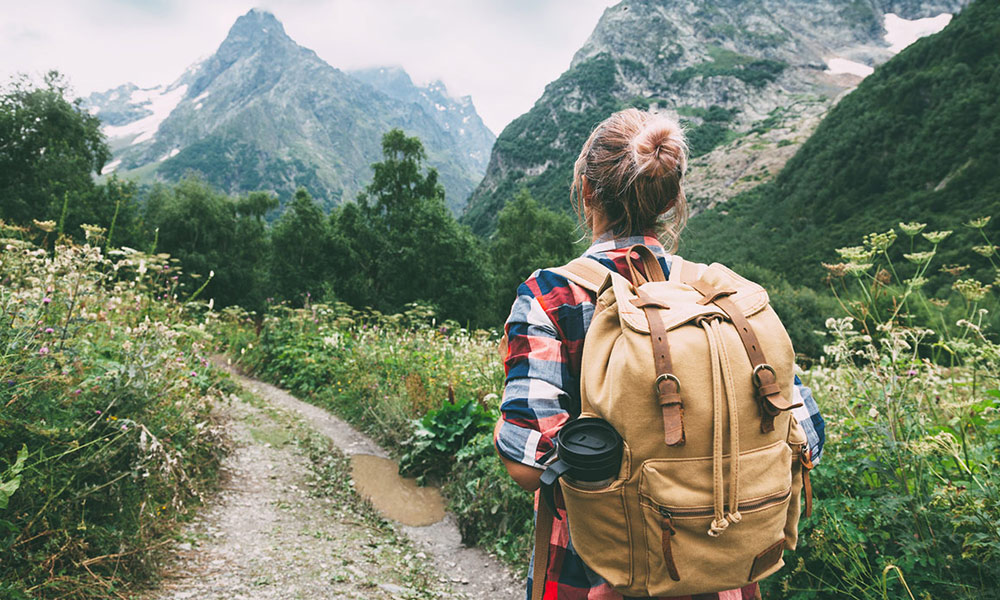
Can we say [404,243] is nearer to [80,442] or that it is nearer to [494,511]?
[494,511]

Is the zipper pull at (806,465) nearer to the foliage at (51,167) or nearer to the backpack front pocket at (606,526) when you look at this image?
the backpack front pocket at (606,526)

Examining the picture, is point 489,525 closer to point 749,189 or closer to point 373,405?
point 373,405

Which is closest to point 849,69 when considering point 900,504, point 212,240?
point 212,240

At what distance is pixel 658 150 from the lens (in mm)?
1303

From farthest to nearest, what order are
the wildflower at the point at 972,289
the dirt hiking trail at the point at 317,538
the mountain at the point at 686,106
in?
1. the mountain at the point at 686,106
2. the wildflower at the point at 972,289
3. the dirt hiking trail at the point at 317,538

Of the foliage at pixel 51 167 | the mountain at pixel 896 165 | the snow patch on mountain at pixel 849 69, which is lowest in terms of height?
the mountain at pixel 896 165

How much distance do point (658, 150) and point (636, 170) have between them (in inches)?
3.5

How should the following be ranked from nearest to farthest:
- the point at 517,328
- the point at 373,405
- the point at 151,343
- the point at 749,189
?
the point at 517,328 → the point at 151,343 → the point at 373,405 → the point at 749,189

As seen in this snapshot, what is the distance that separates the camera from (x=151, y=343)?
3279 mm

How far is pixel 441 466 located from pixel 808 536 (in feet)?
11.0

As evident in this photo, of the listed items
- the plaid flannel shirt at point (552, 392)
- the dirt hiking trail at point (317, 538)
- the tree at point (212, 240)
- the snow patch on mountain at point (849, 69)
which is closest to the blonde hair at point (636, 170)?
the plaid flannel shirt at point (552, 392)

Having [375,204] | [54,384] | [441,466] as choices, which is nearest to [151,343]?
[54,384]

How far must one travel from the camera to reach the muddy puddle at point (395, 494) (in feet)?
13.8

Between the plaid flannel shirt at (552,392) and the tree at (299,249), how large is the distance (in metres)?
21.2
